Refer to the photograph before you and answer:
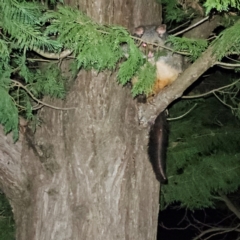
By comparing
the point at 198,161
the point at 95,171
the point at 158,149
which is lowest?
the point at 95,171

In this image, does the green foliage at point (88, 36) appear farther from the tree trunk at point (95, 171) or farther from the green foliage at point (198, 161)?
the green foliage at point (198, 161)

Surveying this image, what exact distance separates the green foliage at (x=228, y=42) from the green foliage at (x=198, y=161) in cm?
170

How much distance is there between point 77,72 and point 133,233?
828mm

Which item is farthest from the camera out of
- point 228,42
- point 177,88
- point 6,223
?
point 6,223

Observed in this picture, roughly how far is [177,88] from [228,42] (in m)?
0.53

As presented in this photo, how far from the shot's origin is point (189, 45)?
2.07 meters

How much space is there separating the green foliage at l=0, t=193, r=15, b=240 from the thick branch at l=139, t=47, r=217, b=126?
7.03ft

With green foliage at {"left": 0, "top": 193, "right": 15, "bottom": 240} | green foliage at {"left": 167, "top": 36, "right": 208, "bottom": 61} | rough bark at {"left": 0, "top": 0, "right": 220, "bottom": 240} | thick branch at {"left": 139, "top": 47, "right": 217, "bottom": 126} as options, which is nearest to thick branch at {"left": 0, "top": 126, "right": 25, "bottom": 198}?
rough bark at {"left": 0, "top": 0, "right": 220, "bottom": 240}

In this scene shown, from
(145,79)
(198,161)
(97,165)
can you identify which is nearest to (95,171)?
(97,165)

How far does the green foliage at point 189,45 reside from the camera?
203 centimetres

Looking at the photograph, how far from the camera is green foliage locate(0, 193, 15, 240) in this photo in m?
4.10

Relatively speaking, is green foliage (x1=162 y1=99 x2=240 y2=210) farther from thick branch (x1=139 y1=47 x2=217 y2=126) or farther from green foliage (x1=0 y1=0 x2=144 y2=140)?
green foliage (x1=0 y1=0 x2=144 y2=140)

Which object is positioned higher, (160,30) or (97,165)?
(160,30)

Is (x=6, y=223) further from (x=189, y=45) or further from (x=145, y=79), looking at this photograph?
(x=189, y=45)
